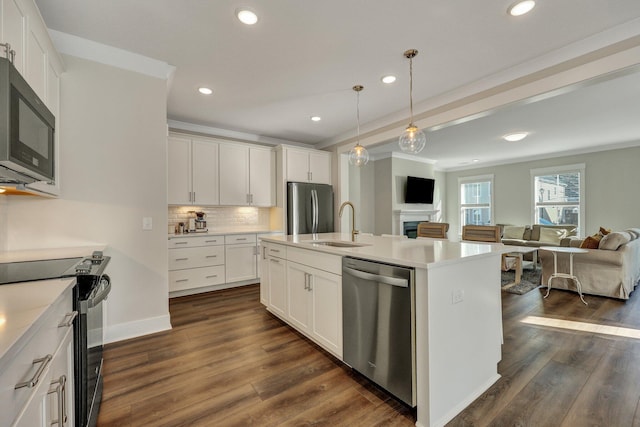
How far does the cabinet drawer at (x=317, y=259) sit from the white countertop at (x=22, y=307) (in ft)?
4.97

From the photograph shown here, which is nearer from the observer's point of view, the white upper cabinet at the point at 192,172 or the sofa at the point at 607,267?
the sofa at the point at 607,267

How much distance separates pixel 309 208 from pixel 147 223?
2.78m

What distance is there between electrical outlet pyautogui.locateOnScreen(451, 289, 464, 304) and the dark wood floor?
66 centimetres

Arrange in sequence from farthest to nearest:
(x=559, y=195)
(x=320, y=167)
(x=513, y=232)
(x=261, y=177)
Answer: (x=513, y=232) → (x=559, y=195) → (x=320, y=167) → (x=261, y=177)

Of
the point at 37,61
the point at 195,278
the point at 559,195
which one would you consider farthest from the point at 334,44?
the point at 559,195

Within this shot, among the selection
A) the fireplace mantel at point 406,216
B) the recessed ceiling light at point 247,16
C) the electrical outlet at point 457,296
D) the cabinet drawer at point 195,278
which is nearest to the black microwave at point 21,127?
the recessed ceiling light at point 247,16

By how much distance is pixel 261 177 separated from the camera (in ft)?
16.3

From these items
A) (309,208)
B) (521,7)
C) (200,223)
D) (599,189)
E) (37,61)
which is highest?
(521,7)

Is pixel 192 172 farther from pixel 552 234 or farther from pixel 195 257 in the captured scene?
pixel 552 234

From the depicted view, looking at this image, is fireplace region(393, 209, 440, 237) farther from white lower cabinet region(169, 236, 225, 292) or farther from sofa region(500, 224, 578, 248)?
white lower cabinet region(169, 236, 225, 292)

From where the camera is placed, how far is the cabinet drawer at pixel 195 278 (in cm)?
394

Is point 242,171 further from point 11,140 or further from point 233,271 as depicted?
point 11,140

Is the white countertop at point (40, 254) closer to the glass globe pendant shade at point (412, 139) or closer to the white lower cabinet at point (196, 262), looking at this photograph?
the white lower cabinet at point (196, 262)

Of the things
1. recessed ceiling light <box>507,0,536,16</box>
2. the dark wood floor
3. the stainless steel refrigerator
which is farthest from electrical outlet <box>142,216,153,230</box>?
recessed ceiling light <box>507,0,536,16</box>
